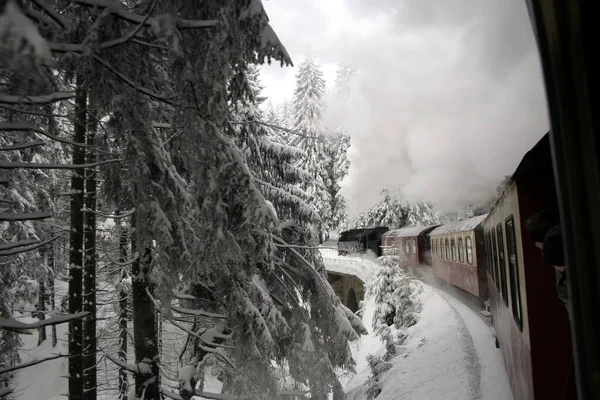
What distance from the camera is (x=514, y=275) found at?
445 centimetres

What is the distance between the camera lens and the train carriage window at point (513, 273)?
4.14 meters

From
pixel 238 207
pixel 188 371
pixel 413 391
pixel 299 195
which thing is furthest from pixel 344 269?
pixel 238 207

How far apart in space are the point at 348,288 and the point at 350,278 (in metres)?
1.36

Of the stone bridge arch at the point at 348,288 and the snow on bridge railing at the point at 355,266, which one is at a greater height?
the snow on bridge railing at the point at 355,266

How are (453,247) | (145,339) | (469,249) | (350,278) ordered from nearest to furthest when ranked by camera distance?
(145,339)
(469,249)
(453,247)
(350,278)

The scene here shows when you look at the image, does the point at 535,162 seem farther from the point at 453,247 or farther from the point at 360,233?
the point at 360,233

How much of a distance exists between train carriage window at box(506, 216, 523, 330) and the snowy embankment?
11.7 ft

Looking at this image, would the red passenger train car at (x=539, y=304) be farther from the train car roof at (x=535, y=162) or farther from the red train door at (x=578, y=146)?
the red train door at (x=578, y=146)

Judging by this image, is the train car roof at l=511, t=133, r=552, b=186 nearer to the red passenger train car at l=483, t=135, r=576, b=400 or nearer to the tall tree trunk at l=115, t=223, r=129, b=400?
the red passenger train car at l=483, t=135, r=576, b=400

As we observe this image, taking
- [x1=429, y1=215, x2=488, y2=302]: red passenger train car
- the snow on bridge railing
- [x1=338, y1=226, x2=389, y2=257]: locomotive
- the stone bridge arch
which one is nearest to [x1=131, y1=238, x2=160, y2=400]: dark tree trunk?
[x1=429, y1=215, x2=488, y2=302]: red passenger train car

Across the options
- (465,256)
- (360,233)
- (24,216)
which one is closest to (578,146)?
(24,216)

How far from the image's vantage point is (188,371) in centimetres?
712

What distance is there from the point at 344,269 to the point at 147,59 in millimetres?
24679

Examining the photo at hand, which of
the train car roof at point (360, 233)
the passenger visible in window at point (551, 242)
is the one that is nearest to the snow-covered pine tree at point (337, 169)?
the train car roof at point (360, 233)
